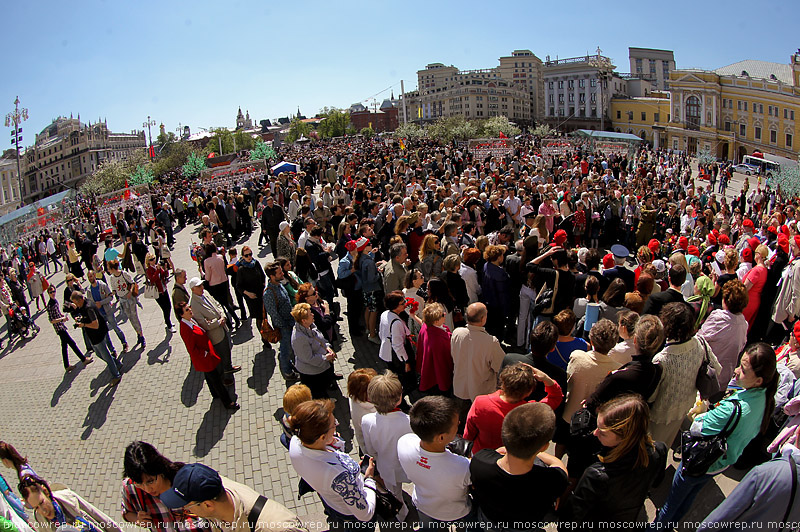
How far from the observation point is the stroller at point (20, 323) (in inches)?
408

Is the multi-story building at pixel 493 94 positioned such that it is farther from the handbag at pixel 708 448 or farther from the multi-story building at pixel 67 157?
the handbag at pixel 708 448

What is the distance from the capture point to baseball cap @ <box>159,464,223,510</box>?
2625mm

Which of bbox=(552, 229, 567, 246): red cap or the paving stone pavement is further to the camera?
bbox=(552, 229, 567, 246): red cap

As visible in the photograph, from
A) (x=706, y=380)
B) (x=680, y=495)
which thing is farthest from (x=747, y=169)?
(x=680, y=495)

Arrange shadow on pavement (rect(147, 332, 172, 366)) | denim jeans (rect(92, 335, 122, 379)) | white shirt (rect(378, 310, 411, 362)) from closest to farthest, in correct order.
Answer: white shirt (rect(378, 310, 411, 362)) < denim jeans (rect(92, 335, 122, 379)) < shadow on pavement (rect(147, 332, 172, 366))

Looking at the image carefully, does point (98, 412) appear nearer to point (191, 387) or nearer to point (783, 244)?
point (191, 387)

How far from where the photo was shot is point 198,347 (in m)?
5.73

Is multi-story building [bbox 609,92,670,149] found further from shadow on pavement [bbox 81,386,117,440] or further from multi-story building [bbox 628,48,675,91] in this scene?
shadow on pavement [bbox 81,386,117,440]

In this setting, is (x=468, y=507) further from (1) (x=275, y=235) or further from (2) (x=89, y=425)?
(1) (x=275, y=235)

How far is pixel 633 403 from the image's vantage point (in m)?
2.72

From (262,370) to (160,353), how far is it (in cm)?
238

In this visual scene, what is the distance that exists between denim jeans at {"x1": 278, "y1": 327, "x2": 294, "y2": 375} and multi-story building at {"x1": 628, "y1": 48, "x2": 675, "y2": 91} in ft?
460

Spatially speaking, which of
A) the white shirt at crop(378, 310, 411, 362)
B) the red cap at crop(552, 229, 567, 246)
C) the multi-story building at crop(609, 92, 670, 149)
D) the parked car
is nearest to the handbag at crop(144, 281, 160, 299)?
the white shirt at crop(378, 310, 411, 362)

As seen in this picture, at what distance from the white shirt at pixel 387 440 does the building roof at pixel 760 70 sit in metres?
78.5
